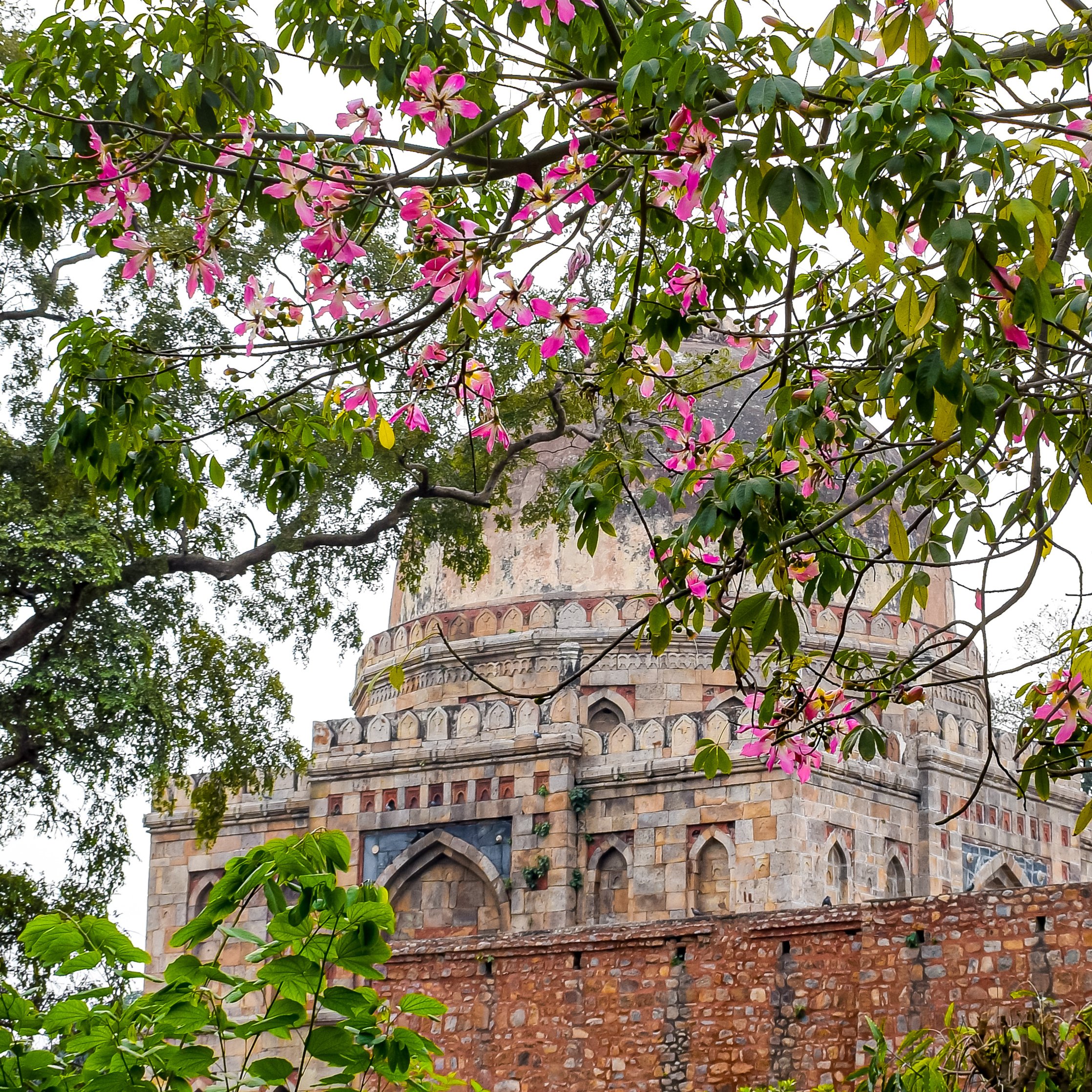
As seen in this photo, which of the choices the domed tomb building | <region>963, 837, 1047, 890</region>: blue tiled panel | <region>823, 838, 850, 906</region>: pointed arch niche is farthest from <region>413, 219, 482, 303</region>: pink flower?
<region>963, 837, 1047, 890</region>: blue tiled panel

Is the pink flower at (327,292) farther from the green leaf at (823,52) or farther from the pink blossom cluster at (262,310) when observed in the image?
the green leaf at (823,52)

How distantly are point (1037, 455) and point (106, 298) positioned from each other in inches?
371

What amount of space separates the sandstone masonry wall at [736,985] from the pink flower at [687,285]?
4116mm

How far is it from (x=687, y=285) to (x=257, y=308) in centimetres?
133

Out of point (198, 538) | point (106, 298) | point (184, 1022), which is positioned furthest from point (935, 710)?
point (184, 1022)

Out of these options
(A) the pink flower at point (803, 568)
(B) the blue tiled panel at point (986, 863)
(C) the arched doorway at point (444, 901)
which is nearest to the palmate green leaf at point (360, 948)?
(A) the pink flower at point (803, 568)

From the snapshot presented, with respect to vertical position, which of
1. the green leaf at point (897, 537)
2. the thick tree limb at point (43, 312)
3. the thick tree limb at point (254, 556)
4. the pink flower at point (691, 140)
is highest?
the thick tree limb at point (43, 312)

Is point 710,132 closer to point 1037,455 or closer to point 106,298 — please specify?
point 1037,455

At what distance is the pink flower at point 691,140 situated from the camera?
3.47 metres

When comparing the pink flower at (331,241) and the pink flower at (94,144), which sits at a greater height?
the pink flower at (94,144)

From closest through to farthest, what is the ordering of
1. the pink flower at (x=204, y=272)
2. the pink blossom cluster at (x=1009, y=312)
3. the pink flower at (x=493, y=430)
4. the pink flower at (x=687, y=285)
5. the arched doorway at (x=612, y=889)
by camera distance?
1. the pink blossom cluster at (x=1009, y=312)
2. the pink flower at (x=204, y=272)
3. the pink flower at (x=687, y=285)
4. the pink flower at (x=493, y=430)
5. the arched doorway at (x=612, y=889)

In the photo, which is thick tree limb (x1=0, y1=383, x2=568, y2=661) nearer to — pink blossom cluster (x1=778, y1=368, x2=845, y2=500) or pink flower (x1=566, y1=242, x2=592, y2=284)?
pink blossom cluster (x1=778, y1=368, x2=845, y2=500)

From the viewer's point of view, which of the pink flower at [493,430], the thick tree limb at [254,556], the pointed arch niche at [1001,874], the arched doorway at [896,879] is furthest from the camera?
the pointed arch niche at [1001,874]

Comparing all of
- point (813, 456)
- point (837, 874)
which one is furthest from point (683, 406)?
point (837, 874)
